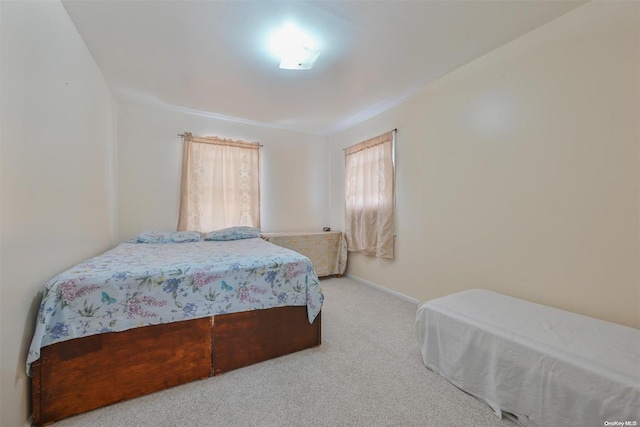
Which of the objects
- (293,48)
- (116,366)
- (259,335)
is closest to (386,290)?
(259,335)

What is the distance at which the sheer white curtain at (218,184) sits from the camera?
338 centimetres

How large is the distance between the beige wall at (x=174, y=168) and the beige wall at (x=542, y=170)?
6.76ft

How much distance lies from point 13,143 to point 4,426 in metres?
→ 1.23

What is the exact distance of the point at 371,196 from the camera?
344cm

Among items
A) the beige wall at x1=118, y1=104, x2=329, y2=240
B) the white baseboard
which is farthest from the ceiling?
the white baseboard

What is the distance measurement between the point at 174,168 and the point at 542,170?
13.1 ft

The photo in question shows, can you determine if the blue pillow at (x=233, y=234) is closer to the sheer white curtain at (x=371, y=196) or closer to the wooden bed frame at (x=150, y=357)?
the sheer white curtain at (x=371, y=196)

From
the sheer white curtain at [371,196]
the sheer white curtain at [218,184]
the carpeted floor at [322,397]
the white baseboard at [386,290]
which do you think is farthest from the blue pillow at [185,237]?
the white baseboard at [386,290]

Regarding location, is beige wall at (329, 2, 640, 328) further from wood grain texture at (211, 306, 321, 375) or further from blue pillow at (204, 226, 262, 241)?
blue pillow at (204, 226, 262, 241)

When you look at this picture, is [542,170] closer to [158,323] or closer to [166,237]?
[158,323]

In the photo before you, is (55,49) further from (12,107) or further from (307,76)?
(307,76)

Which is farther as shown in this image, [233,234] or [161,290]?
[233,234]

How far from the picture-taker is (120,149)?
122 inches

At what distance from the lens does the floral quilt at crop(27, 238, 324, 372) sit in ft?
4.14
